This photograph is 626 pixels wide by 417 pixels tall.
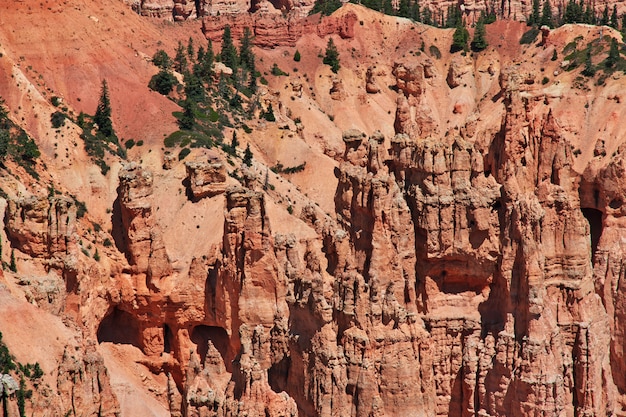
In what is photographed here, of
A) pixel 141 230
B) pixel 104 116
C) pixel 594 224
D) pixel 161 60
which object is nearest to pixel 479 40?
pixel 161 60

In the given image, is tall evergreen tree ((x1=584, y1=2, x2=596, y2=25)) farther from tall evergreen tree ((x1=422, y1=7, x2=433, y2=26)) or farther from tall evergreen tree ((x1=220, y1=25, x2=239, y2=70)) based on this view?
tall evergreen tree ((x1=220, y1=25, x2=239, y2=70))

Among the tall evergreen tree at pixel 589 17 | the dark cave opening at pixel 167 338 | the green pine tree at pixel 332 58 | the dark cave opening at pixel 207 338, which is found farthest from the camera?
the tall evergreen tree at pixel 589 17

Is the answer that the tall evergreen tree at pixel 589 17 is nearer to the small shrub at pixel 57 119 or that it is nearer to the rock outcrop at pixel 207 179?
the small shrub at pixel 57 119

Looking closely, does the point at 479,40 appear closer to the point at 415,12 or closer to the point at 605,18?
the point at 605,18

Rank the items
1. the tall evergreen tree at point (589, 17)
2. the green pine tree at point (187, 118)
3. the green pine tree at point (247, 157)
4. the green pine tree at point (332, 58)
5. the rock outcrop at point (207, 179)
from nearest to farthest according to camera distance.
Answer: the rock outcrop at point (207, 179)
the green pine tree at point (247, 157)
the green pine tree at point (187, 118)
the green pine tree at point (332, 58)
the tall evergreen tree at point (589, 17)

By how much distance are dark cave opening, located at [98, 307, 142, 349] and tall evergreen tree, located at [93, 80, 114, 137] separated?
22672 millimetres

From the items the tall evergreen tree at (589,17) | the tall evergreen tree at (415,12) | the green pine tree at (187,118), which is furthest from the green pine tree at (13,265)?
the tall evergreen tree at (415,12)

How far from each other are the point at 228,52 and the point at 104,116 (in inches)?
1365

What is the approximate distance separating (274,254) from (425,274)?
42.6 feet

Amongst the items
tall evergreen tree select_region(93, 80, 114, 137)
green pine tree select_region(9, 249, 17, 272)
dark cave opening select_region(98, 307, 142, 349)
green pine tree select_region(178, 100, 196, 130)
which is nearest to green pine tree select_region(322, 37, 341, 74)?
green pine tree select_region(178, 100, 196, 130)

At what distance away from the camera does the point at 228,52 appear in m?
160

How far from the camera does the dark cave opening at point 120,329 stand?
107062 millimetres

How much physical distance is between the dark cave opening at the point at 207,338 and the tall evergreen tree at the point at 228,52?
54.2 metres

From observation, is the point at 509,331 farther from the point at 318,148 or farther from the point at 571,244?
the point at 318,148
